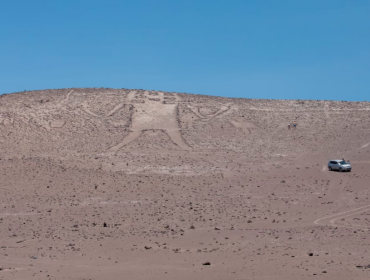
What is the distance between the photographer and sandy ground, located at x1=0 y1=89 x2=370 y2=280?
17688 mm

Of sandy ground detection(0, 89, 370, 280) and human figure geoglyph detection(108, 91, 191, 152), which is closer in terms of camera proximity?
sandy ground detection(0, 89, 370, 280)

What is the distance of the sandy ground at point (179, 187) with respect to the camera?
17688 millimetres

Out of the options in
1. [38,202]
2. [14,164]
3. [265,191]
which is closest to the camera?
[38,202]

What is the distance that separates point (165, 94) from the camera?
66500 mm

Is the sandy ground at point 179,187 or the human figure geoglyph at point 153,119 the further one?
the human figure geoglyph at point 153,119

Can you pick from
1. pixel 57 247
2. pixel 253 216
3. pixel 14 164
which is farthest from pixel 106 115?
pixel 57 247

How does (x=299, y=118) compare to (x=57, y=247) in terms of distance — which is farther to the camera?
(x=299, y=118)

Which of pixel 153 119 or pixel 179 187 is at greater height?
pixel 153 119

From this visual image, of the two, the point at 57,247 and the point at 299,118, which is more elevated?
the point at 299,118

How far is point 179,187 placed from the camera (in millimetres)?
35906

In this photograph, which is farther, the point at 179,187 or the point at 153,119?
the point at 153,119

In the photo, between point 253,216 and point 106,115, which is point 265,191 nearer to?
point 253,216

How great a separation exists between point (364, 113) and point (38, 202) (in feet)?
135

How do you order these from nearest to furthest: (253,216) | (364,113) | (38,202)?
(253,216) → (38,202) → (364,113)
